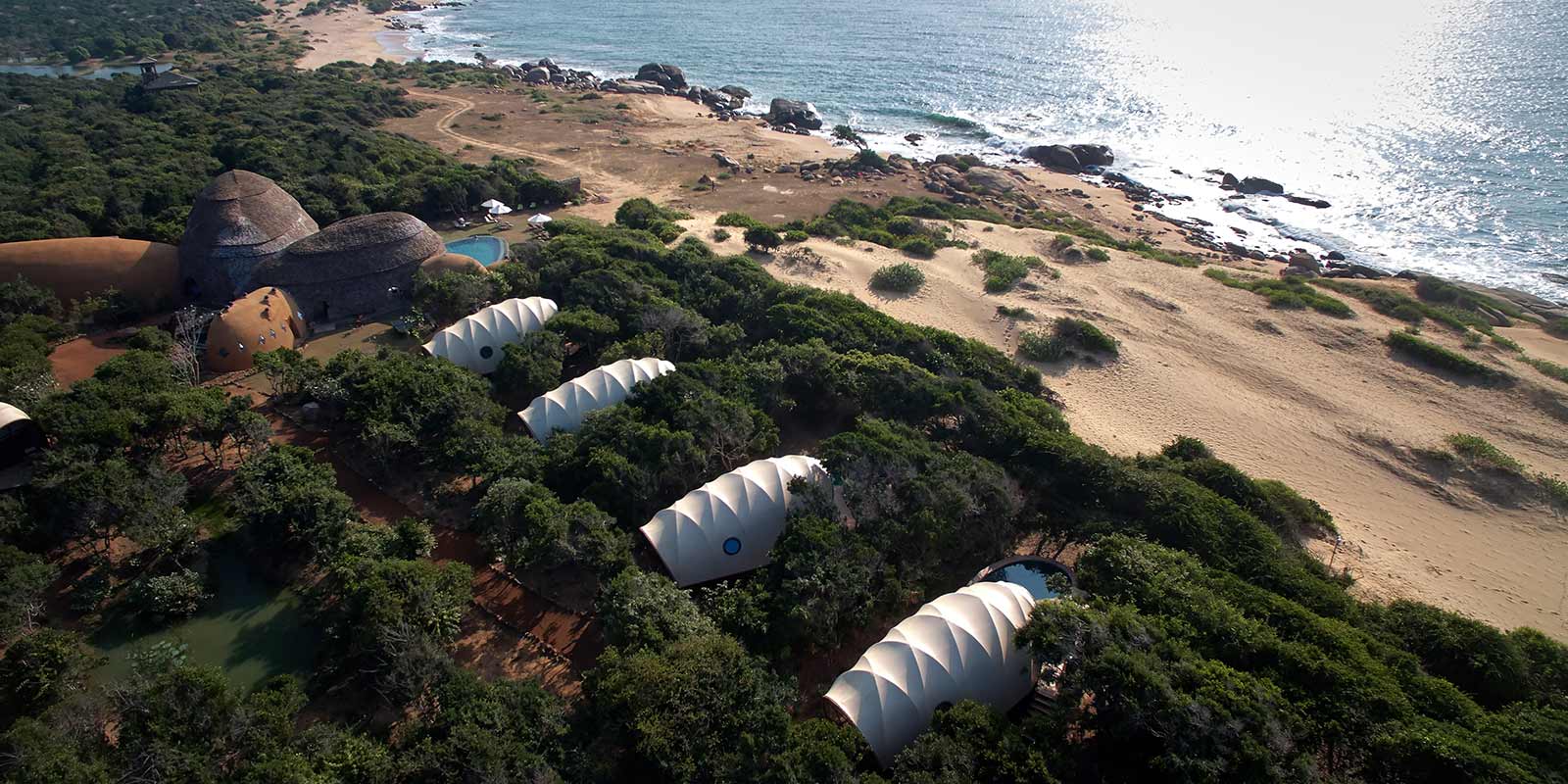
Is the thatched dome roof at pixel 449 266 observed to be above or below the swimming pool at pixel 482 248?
above

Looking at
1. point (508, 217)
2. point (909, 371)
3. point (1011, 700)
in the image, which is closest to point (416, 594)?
point (1011, 700)

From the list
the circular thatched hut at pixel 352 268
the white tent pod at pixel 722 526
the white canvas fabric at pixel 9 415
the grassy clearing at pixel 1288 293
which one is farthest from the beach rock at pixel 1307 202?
the white canvas fabric at pixel 9 415

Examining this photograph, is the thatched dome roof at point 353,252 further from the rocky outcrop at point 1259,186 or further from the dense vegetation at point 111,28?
the dense vegetation at point 111,28

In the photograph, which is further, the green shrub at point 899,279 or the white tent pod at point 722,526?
the green shrub at point 899,279

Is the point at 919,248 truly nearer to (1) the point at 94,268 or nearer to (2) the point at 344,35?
(1) the point at 94,268

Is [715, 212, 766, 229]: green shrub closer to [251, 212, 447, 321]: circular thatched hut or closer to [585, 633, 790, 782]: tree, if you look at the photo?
[251, 212, 447, 321]: circular thatched hut
